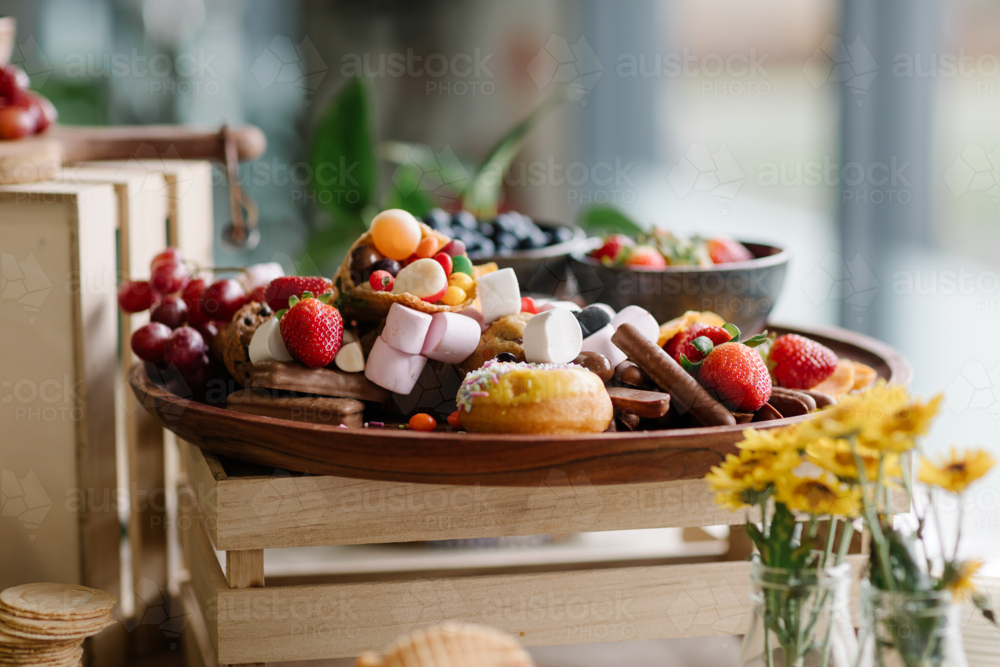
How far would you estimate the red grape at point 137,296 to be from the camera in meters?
1.14

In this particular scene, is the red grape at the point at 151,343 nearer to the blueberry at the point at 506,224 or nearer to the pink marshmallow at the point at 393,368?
the pink marshmallow at the point at 393,368

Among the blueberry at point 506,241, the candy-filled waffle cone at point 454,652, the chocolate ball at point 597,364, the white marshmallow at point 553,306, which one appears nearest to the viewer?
the candy-filled waffle cone at point 454,652

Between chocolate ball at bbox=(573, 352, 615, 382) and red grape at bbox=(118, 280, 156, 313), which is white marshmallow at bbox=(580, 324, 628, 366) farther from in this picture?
red grape at bbox=(118, 280, 156, 313)

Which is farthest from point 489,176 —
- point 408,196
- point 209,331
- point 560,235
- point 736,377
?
point 736,377

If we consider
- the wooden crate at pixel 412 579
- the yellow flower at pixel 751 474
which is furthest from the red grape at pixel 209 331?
the yellow flower at pixel 751 474

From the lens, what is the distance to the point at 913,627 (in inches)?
21.9

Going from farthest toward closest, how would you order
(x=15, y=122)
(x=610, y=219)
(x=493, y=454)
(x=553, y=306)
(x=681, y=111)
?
(x=681, y=111), (x=610, y=219), (x=15, y=122), (x=553, y=306), (x=493, y=454)

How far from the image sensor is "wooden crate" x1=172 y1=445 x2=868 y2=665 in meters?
0.80

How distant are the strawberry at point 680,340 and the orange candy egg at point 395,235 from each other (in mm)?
280

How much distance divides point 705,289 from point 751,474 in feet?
1.85

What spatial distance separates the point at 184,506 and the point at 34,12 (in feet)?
7.74

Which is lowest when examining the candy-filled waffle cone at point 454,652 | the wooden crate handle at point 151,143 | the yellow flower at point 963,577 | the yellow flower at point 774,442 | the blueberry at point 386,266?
the candy-filled waffle cone at point 454,652

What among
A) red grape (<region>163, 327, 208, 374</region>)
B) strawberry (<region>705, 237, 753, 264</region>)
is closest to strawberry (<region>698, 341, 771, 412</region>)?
strawberry (<region>705, 237, 753, 264</region>)

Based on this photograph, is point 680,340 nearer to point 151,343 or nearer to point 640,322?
point 640,322
